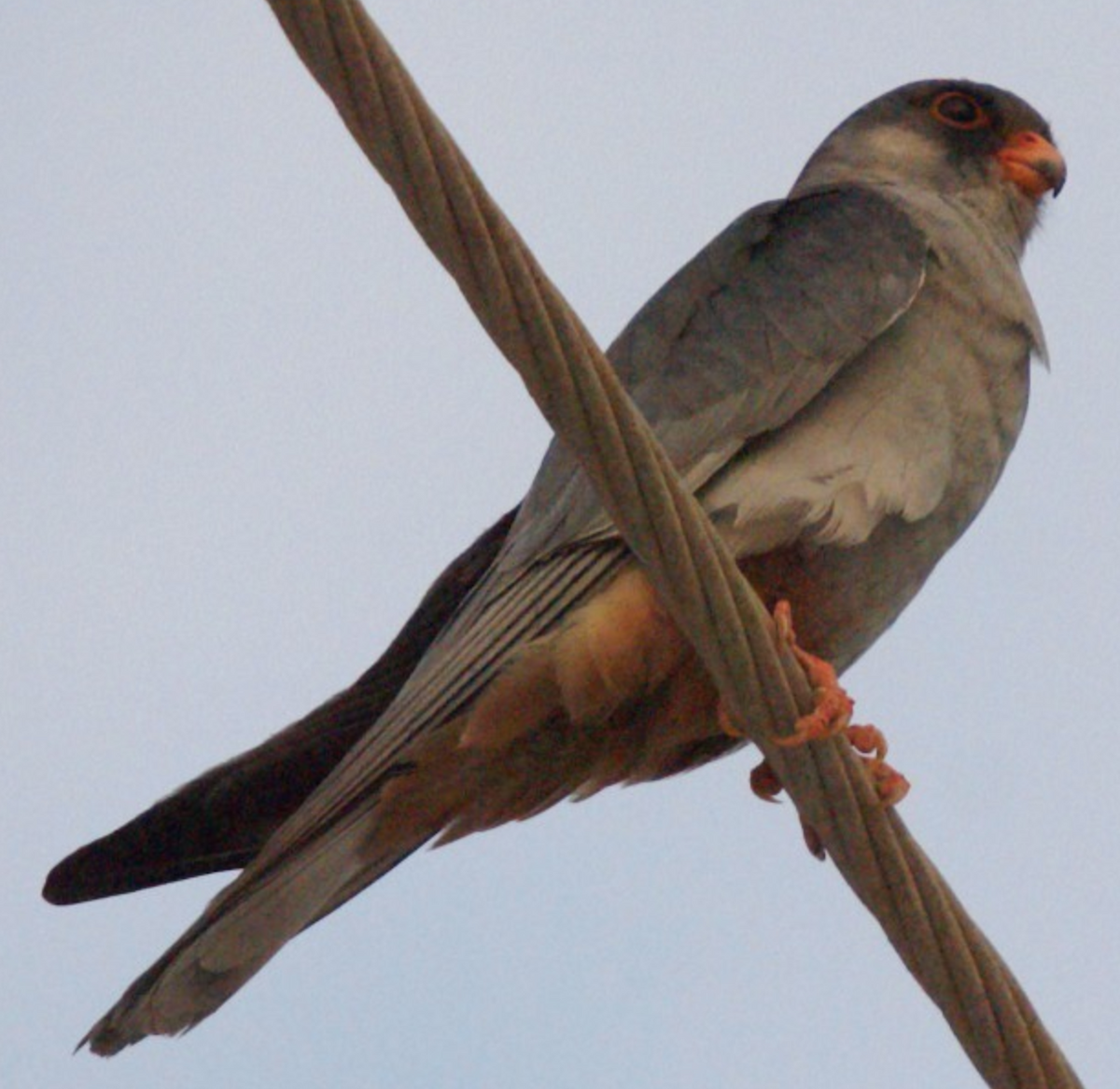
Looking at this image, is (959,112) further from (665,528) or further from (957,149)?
(665,528)

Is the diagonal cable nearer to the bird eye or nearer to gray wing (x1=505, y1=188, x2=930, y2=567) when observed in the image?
gray wing (x1=505, y1=188, x2=930, y2=567)

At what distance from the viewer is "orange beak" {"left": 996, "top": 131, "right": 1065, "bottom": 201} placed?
5.87m

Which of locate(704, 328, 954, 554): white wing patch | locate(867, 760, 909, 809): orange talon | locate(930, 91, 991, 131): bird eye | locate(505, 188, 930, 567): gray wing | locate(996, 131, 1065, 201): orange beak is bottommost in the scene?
locate(867, 760, 909, 809): orange talon

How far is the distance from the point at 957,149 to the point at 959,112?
0.16m

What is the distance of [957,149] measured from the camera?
5938mm

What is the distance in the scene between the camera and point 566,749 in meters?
4.67

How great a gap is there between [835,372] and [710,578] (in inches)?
57.4

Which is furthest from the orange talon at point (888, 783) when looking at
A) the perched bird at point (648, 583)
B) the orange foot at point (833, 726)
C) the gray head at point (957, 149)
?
the gray head at point (957, 149)

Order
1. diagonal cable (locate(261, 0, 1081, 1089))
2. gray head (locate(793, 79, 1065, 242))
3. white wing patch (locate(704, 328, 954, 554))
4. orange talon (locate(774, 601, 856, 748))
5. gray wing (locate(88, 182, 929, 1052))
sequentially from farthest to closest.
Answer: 1. gray head (locate(793, 79, 1065, 242))
2. white wing patch (locate(704, 328, 954, 554))
3. gray wing (locate(88, 182, 929, 1052))
4. orange talon (locate(774, 601, 856, 748))
5. diagonal cable (locate(261, 0, 1081, 1089))

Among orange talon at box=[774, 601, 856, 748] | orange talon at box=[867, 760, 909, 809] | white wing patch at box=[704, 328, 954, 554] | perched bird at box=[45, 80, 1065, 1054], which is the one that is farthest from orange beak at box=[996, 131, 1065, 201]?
orange talon at box=[867, 760, 909, 809]

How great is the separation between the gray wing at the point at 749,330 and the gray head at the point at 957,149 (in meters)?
0.42

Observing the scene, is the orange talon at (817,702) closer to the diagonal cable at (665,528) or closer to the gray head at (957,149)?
the diagonal cable at (665,528)

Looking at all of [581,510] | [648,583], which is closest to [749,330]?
[581,510]

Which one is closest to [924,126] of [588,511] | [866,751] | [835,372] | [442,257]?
[835,372]
